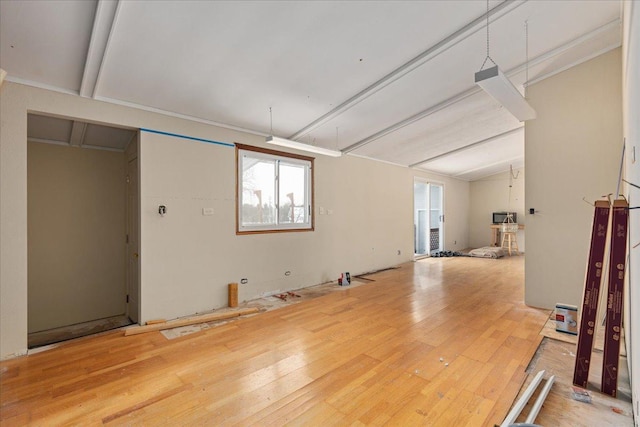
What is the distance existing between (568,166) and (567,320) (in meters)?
1.99

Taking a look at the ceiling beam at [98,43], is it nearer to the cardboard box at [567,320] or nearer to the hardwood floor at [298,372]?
the hardwood floor at [298,372]

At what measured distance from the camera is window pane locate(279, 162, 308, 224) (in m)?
5.12

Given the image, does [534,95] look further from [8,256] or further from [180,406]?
[8,256]

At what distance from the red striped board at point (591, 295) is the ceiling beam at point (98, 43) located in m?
3.99

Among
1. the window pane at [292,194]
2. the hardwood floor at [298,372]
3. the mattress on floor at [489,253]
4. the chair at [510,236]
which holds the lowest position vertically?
the hardwood floor at [298,372]

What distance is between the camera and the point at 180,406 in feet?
6.76

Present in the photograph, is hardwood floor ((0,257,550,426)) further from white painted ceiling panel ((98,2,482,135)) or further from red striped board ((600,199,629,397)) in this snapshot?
white painted ceiling panel ((98,2,482,135))

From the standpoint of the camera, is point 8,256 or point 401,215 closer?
point 8,256

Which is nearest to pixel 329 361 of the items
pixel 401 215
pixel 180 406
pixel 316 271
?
pixel 180 406

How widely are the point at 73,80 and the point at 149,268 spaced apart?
2143 millimetres

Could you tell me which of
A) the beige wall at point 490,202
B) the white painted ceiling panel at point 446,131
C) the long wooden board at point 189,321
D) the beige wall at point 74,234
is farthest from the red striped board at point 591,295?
the beige wall at point 490,202

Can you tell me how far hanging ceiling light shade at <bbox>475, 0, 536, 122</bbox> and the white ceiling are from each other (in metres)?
0.69

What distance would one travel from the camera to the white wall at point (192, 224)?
2.80m

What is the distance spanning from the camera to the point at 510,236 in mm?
9406
